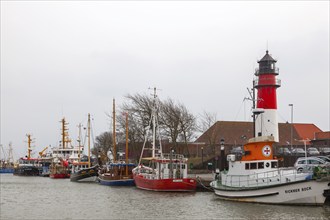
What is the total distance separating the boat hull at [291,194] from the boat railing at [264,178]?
483mm

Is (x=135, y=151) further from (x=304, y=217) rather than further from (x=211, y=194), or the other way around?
(x=304, y=217)

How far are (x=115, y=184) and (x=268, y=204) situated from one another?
26.5 m

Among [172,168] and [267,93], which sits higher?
[267,93]

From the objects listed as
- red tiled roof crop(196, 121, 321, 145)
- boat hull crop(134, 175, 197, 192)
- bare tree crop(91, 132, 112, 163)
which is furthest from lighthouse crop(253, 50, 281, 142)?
bare tree crop(91, 132, 112, 163)

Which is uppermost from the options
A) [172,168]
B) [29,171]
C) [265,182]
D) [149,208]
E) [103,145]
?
[103,145]

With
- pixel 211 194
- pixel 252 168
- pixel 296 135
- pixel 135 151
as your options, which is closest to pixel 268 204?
pixel 252 168

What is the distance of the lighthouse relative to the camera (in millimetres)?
52156

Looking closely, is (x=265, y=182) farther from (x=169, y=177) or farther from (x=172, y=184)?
(x=169, y=177)

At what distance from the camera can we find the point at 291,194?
32.0 m

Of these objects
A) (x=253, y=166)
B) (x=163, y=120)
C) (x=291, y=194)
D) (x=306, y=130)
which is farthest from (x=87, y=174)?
(x=306, y=130)

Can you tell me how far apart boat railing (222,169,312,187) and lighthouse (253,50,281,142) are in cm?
1584

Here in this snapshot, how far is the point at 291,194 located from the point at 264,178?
7.77ft

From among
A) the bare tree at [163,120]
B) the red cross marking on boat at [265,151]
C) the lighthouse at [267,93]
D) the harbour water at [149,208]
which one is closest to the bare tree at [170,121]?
the bare tree at [163,120]

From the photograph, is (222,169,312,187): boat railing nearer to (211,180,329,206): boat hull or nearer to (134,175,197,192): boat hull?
(211,180,329,206): boat hull
